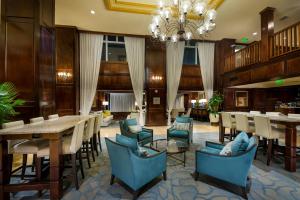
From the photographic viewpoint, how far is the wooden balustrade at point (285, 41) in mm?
4645

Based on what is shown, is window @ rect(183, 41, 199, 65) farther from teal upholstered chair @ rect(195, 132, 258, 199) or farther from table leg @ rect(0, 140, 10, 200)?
table leg @ rect(0, 140, 10, 200)

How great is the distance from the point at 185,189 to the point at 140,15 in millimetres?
5730

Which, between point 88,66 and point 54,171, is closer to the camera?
point 54,171

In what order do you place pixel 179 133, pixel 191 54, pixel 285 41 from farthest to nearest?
1. pixel 191 54
2. pixel 285 41
3. pixel 179 133

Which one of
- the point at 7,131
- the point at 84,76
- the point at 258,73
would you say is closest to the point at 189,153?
the point at 7,131

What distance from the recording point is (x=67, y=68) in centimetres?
714

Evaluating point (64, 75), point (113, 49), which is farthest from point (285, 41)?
point (64, 75)

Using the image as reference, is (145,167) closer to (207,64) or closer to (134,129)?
(134,129)

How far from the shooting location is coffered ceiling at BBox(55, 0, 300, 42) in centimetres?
536

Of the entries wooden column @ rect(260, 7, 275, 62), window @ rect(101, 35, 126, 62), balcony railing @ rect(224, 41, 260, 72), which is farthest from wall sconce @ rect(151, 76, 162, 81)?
wooden column @ rect(260, 7, 275, 62)

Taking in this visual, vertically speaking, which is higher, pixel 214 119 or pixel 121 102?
pixel 121 102

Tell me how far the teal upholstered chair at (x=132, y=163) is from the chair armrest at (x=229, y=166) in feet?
2.51

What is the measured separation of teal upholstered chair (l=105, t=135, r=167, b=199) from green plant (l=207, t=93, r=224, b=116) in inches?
254

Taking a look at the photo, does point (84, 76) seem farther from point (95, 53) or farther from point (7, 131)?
point (7, 131)
